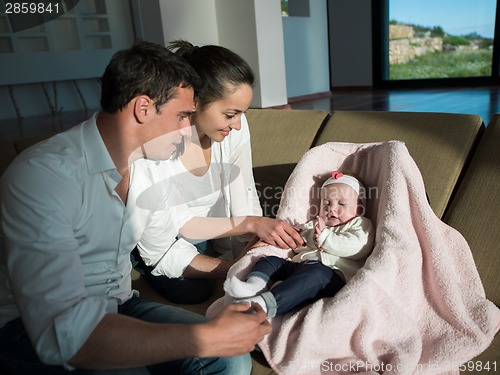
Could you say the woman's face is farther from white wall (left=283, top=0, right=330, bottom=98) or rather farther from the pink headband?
white wall (left=283, top=0, right=330, bottom=98)

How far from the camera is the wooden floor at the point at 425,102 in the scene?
4.89 m

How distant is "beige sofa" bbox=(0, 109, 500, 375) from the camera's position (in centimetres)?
144

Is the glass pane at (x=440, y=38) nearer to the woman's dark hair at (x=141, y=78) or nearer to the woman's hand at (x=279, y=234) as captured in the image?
the woman's hand at (x=279, y=234)

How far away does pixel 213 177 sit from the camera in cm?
177

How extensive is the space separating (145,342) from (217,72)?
95 centimetres

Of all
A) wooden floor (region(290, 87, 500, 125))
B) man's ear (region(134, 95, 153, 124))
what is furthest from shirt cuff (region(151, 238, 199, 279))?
wooden floor (region(290, 87, 500, 125))

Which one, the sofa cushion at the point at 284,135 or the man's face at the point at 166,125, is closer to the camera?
the man's face at the point at 166,125

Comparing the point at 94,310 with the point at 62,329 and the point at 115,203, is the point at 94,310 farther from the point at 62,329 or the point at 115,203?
the point at 115,203

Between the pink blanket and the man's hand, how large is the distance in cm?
30

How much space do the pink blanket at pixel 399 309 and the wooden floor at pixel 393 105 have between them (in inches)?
123

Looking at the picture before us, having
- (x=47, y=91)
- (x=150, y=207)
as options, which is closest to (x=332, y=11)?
(x=47, y=91)

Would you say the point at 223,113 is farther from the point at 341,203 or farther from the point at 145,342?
the point at 145,342

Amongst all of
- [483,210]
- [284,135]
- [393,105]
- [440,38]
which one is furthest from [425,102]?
[483,210]

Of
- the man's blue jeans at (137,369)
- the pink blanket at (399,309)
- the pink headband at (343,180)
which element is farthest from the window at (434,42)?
the man's blue jeans at (137,369)
